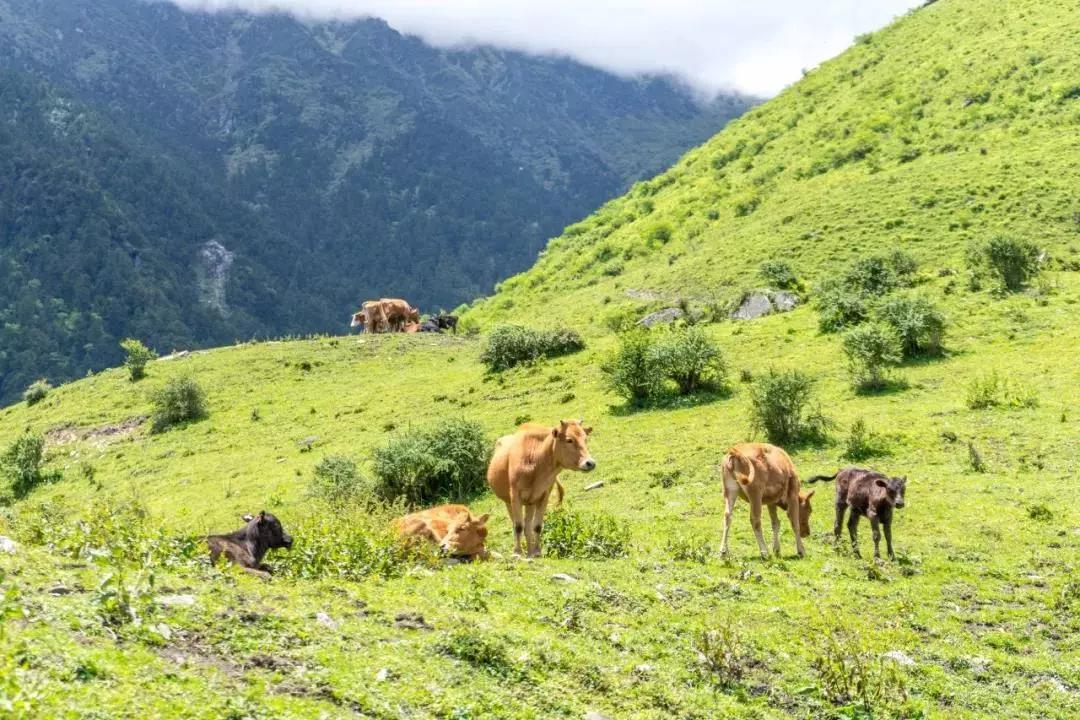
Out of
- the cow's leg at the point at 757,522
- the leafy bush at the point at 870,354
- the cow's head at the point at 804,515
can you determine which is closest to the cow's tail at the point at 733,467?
the cow's leg at the point at 757,522

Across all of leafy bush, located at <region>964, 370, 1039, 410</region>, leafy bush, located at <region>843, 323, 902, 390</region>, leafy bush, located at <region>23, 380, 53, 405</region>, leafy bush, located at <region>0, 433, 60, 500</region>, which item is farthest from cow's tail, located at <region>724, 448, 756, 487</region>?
leafy bush, located at <region>23, 380, 53, 405</region>

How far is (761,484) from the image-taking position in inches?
619

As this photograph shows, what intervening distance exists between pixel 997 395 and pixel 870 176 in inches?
1600

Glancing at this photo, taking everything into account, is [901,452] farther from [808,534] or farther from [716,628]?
[716,628]

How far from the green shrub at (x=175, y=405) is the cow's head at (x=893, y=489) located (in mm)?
33918

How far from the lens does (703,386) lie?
32531 mm

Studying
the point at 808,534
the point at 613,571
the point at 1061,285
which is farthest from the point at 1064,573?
the point at 1061,285

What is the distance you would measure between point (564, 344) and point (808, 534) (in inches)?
1081

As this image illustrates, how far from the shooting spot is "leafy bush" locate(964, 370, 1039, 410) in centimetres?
2480

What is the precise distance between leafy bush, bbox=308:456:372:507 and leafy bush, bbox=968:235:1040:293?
97.1 feet

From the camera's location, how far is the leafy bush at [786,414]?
2508 centimetres

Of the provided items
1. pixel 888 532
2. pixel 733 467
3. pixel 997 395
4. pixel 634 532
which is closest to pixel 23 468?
pixel 634 532

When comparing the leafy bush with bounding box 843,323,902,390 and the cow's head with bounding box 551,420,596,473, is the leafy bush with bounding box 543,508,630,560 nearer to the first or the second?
the cow's head with bounding box 551,420,596,473

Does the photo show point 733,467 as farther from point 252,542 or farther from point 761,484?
point 252,542
